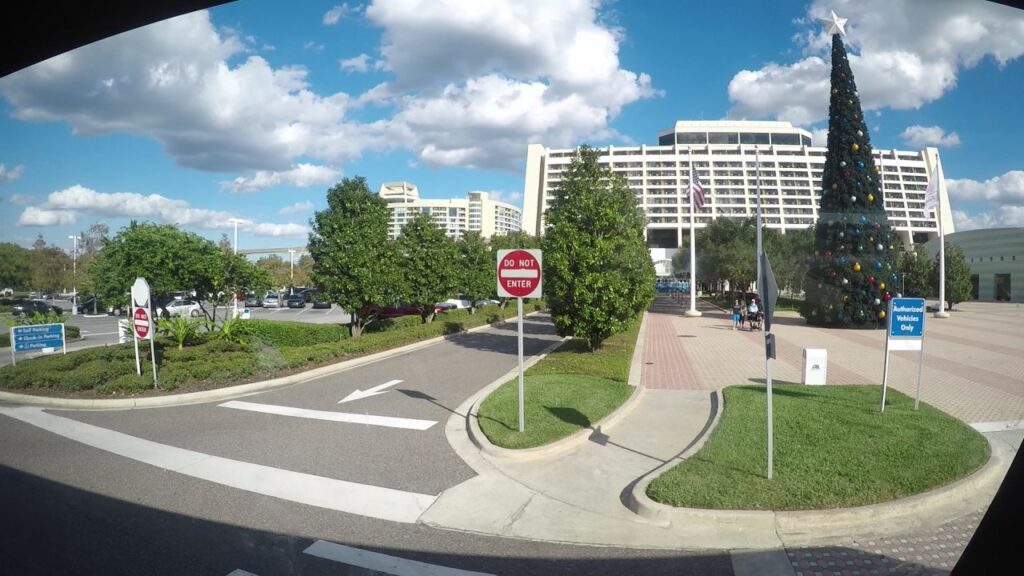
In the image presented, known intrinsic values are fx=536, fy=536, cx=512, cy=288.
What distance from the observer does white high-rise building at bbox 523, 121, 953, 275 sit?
68.8 ft

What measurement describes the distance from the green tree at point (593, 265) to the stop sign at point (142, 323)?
9655 mm

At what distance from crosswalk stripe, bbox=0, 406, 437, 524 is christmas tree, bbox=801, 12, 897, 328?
24681mm

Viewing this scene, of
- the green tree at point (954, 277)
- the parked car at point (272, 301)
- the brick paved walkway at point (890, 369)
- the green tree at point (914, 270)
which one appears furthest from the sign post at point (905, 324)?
the parked car at point (272, 301)

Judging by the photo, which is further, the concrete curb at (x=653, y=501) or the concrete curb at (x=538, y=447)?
the concrete curb at (x=538, y=447)

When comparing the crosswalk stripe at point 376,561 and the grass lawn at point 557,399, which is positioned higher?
the grass lawn at point 557,399

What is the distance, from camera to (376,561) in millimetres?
4191

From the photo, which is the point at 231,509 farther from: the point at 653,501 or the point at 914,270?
the point at 914,270

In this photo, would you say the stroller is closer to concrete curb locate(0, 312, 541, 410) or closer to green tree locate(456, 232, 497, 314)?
green tree locate(456, 232, 497, 314)

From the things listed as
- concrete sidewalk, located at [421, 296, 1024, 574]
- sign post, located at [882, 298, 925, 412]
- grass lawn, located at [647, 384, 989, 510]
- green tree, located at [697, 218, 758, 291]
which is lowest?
concrete sidewalk, located at [421, 296, 1024, 574]

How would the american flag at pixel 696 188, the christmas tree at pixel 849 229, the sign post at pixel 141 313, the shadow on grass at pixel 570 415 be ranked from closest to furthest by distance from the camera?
the shadow on grass at pixel 570 415
the sign post at pixel 141 313
the christmas tree at pixel 849 229
the american flag at pixel 696 188

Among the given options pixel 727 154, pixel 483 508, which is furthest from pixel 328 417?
pixel 727 154

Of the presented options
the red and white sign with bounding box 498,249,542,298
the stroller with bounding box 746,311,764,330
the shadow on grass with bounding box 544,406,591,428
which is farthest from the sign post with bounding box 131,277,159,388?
the stroller with bounding box 746,311,764,330

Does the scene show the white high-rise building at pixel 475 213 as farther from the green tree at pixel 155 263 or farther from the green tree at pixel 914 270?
the green tree at pixel 914 270

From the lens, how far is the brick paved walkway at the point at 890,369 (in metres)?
4.08
